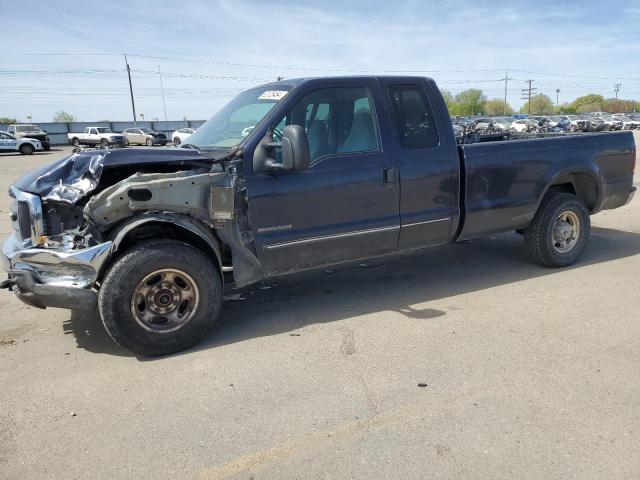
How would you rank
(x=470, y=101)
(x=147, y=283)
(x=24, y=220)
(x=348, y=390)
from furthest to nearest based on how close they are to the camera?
(x=470, y=101), (x=24, y=220), (x=147, y=283), (x=348, y=390)

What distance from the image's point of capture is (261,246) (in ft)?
13.5

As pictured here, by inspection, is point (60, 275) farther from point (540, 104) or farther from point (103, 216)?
point (540, 104)

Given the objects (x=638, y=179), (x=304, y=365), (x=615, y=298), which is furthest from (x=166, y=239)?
(x=638, y=179)

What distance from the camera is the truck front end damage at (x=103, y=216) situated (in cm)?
362

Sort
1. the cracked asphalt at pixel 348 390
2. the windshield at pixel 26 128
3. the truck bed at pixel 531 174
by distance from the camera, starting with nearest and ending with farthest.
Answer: the cracked asphalt at pixel 348 390 < the truck bed at pixel 531 174 < the windshield at pixel 26 128

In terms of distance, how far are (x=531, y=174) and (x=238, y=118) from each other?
306cm

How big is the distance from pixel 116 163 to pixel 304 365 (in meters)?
1.98

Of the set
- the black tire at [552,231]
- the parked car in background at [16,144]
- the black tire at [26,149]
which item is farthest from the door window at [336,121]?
the black tire at [26,149]

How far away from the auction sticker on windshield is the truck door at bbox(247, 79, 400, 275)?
15cm

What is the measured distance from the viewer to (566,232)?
5.80 metres

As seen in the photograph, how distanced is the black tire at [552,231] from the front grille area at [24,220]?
4.86 meters

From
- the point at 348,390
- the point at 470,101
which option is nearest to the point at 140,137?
the point at 348,390

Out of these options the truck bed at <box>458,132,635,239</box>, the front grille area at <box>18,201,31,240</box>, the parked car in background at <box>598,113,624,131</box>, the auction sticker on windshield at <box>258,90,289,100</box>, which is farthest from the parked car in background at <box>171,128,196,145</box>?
the parked car in background at <box>598,113,624,131</box>

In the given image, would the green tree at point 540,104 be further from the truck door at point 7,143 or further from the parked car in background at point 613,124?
the truck door at point 7,143
